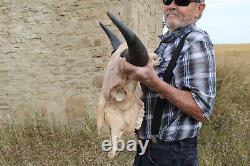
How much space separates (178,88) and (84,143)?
394 cm

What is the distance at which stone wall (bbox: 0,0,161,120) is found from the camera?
661 cm

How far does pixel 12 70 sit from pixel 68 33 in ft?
4.24

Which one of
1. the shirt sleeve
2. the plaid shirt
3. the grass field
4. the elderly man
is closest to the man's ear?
the elderly man

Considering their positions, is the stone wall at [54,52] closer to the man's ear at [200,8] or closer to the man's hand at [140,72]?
the man's ear at [200,8]

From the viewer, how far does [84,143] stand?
6105 millimetres

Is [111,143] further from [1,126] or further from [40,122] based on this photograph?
[1,126]

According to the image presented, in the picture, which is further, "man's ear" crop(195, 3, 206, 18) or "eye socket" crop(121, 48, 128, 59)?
"man's ear" crop(195, 3, 206, 18)

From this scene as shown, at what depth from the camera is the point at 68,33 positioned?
6738 mm

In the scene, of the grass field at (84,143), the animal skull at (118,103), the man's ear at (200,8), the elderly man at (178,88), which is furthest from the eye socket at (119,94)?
the grass field at (84,143)

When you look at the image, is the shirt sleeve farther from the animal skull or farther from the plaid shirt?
the animal skull

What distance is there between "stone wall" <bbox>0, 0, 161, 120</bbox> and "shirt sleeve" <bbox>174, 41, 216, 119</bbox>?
4.13 meters

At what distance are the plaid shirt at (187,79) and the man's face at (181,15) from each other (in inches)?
1.5

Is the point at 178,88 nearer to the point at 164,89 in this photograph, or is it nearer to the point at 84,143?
the point at 164,89

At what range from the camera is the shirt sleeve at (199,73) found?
233cm
